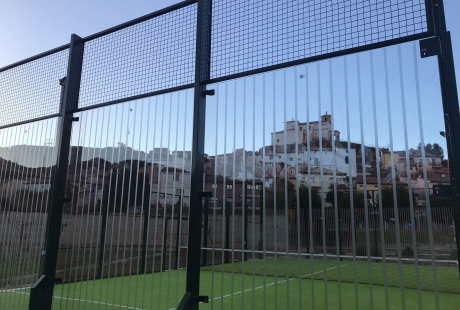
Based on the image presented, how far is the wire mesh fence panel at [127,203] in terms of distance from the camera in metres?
3.23

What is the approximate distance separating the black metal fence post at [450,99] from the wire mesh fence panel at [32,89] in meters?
3.74

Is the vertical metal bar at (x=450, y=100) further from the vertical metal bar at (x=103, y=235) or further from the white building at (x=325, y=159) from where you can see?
the vertical metal bar at (x=103, y=235)

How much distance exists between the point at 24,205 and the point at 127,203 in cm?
162

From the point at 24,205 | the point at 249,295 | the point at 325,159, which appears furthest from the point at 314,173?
the point at 249,295

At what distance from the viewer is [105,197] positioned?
11.9ft

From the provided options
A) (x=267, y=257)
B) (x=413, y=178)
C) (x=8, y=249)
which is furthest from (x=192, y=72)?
(x=8, y=249)

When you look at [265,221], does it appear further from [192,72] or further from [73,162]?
[73,162]

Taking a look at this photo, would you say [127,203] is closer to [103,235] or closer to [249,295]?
[103,235]

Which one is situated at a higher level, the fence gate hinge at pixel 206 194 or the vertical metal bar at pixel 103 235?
the fence gate hinge at pixel 206 194

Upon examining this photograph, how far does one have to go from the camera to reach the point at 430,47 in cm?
228

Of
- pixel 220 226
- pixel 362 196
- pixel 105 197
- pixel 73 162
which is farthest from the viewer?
pixel 73 162

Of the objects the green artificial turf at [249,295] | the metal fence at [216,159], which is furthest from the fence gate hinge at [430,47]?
the green artificial turf at [249,295]

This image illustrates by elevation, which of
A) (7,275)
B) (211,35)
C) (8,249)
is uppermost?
(211,35)

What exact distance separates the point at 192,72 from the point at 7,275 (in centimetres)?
308
